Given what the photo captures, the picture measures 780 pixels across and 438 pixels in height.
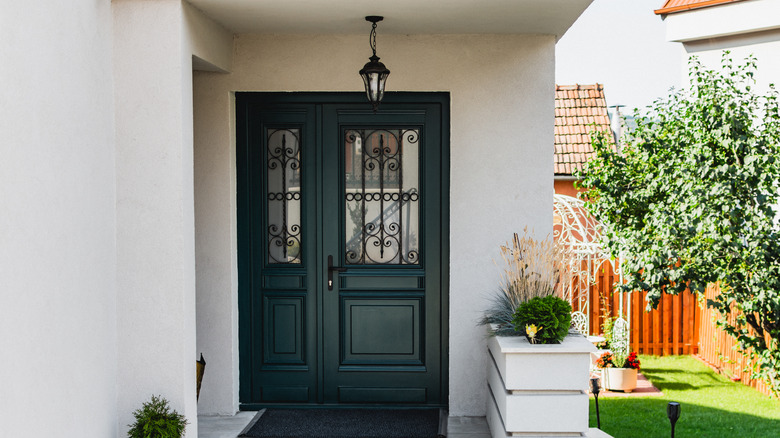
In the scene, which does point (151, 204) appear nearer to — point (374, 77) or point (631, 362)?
point (374, 77)

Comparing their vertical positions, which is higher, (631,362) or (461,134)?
(461,134)

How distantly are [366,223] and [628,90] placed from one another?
111 feet

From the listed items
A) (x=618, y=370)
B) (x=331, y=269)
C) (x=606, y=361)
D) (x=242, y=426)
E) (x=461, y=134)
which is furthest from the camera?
(x=606, y=361)

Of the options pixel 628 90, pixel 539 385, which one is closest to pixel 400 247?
pixel 539 385

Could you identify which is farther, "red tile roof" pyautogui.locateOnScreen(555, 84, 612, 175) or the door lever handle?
"red tile roof" pyautogui.locateOnScreen(555, 84, 612, 175)

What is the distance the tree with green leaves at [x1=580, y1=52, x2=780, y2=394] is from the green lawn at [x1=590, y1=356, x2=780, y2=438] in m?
0.53

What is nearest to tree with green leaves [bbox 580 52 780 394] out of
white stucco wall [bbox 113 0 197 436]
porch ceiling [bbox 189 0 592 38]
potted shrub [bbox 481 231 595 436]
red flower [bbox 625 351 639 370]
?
red flower [bbox 625 351 639 370]

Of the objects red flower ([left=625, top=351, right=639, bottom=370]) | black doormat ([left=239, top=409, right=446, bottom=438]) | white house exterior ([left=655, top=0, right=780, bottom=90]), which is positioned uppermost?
white house exterior ([left=655, top=0, right=780, bottom=90])

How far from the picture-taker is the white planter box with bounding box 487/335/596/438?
5027 millimetres

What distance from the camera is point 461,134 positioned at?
6148 millimetres

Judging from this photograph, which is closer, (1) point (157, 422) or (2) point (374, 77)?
(1) point (157, 422)

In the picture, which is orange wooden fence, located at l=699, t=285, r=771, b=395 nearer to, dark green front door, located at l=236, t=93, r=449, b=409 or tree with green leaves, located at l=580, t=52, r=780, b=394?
tree with green leaves, located at l=580, t=52, r=780, b=394

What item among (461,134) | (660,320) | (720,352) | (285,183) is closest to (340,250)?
(285,183)

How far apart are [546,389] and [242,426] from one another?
2.43 m
